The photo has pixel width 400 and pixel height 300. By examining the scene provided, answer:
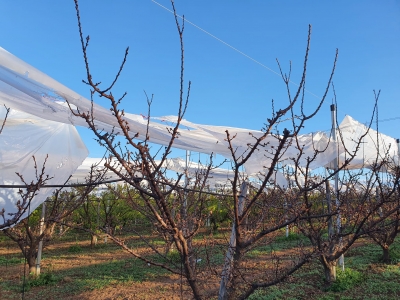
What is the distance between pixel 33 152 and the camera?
363 cm

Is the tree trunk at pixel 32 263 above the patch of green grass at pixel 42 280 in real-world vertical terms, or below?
above

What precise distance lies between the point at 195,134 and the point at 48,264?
523 centimetres

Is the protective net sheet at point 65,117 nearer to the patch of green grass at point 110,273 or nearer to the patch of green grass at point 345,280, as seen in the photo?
the patch of green grass at point 345,280

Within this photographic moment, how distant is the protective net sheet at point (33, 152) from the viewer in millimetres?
3279

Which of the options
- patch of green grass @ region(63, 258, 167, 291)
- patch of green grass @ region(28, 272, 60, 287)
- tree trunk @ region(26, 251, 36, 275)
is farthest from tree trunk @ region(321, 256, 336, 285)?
tree trunk @ region(26, 251, 36, 275)

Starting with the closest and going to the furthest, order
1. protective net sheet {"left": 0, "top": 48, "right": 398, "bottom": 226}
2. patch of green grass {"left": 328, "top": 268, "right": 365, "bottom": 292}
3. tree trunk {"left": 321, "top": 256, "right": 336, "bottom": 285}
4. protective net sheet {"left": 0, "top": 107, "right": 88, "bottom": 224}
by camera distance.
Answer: protective net sheet {"left": 0, "top": 48, "right": 398, "bottom": 226} < protective net sheet {"left": 0, "top": 107, "right": 88, "bottom": 224} < patch of green grass {"left": 328, "top": 268, "right": 365, "bottom": 292} < tree trunk {"left": 321, "top": 256, "right": 336, "bottom": 285}

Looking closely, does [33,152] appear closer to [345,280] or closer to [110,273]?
[110,273]

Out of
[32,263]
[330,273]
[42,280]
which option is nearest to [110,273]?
[42,280]

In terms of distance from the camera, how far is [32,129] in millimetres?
3785

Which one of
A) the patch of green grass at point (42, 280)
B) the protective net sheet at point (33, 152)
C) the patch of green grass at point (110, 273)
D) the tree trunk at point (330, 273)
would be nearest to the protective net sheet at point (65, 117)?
the protective net sheet at point (33, 152)

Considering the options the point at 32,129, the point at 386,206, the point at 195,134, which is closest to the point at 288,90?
the point at 195,134

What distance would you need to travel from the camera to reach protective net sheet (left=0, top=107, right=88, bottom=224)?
328 centimetres

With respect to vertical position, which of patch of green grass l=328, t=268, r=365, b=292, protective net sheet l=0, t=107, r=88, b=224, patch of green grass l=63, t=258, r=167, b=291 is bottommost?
patch of green grass l=63, t=258, r=167, b=291

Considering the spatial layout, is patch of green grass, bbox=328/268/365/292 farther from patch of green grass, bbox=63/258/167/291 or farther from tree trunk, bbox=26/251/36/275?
tree trunk, bbox=26/251/36/275
